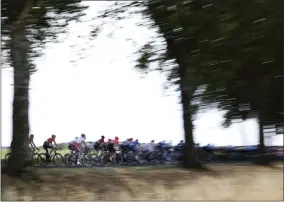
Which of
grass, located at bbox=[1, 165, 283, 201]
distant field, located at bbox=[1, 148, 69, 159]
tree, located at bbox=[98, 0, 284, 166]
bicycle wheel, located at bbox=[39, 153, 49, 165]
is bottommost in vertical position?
grass, located at bbox=[1, 165, 283, 201]

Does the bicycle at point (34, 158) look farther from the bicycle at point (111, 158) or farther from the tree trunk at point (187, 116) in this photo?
the tree trunk at point (187, 116)

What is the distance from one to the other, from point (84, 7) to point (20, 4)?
450 millimetres

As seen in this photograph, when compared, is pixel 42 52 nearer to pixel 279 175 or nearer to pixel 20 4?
pixel 20 4

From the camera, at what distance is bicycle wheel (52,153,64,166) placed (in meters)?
2.31

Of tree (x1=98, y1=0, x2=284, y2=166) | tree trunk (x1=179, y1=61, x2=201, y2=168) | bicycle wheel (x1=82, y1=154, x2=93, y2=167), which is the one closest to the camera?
tree (x1=98, y1=0, x2=284, y2=166)

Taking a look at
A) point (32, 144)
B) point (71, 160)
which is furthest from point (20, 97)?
point (71, 160)

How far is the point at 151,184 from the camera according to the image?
2197 millimetres

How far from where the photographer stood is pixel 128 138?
2.28m

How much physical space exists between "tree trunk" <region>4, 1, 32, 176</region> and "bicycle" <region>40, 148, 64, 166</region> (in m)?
0.11

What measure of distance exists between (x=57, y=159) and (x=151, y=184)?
65 cm

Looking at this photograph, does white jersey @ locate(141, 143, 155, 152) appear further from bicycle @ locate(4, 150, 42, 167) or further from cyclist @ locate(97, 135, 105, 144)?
bicycle @ locate(4, 150, 42, 167)

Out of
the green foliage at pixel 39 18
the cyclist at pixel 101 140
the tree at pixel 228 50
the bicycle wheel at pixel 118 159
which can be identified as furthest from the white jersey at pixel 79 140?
the tree at pixel 228 50

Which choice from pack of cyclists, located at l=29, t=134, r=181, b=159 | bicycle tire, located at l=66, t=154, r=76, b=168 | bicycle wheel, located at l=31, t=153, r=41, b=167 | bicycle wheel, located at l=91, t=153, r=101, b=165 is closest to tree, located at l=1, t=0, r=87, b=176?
bicycle wheel, located at l=31, t=153, r=41, b=167

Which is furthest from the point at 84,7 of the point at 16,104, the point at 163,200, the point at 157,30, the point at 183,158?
the point at 163,200
